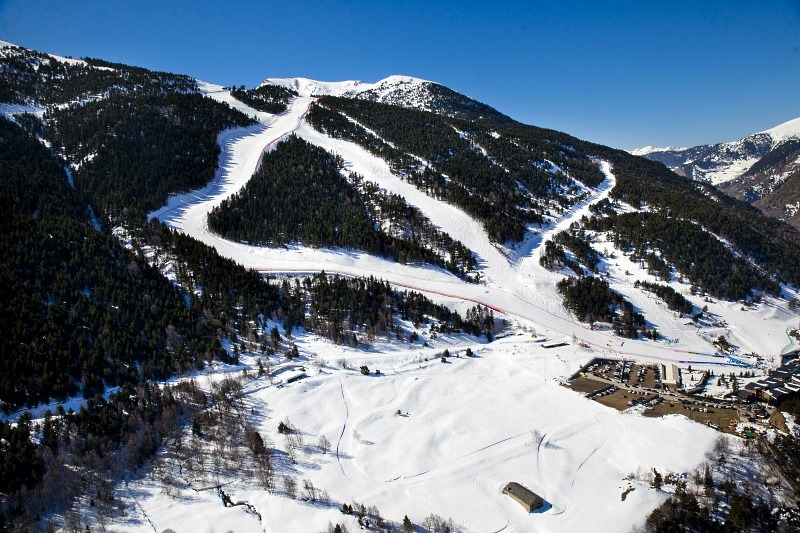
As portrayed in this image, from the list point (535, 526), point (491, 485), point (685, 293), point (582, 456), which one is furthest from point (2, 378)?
point (685, 293)

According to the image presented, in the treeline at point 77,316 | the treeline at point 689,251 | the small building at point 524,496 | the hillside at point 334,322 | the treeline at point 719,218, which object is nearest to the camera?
the small building at point 524,496

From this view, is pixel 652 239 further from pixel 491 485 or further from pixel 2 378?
pixel 2 378

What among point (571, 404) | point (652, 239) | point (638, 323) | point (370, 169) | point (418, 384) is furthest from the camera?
point (370, 169)

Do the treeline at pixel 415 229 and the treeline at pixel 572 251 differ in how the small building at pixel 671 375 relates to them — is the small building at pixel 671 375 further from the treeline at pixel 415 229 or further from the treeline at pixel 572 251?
the treeline at pixel 415 229

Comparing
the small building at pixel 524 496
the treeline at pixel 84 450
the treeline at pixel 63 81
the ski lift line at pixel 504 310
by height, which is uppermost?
the treeline at pixel 63 81

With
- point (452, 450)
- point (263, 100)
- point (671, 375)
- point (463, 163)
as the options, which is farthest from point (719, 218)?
point (263, 100)

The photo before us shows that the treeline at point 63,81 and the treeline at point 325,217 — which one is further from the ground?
the treeline at point 63,81

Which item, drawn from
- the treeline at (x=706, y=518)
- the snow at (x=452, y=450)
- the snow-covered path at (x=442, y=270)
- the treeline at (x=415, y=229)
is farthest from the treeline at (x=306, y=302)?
the treeline at (x=706, y=518)

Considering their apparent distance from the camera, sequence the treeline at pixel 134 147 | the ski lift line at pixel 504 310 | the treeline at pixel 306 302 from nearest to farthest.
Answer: the treeline at pixel 306 302, the ski lift line at pixel 504 310, the treeline at pixel 134 147
